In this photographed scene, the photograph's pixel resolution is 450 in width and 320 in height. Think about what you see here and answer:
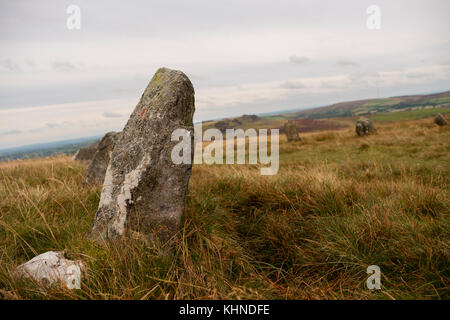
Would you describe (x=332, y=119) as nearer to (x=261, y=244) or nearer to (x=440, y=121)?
(x=440, y=121)

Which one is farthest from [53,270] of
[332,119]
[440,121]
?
[332,119]

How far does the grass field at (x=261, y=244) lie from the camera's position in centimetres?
262

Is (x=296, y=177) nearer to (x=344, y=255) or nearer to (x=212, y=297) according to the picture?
(x=344, y=255)

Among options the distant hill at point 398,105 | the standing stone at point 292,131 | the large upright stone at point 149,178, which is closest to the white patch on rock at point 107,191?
the large upright stone at point 149,178

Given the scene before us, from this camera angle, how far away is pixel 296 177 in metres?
5.95

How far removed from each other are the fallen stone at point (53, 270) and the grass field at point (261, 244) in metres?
0.08

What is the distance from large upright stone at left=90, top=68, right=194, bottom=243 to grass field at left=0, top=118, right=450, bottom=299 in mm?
309

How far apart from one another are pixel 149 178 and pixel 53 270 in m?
1.38

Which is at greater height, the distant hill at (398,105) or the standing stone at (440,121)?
the distant hill at (398,105)

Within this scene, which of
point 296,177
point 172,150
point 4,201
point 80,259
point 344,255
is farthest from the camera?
point 296,177

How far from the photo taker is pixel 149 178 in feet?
12.1

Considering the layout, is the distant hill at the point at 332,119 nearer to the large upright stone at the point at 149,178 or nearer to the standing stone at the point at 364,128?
the standing stone at the point at 364,128

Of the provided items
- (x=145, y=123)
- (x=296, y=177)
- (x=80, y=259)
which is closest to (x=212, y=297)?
(x=80, y=259)

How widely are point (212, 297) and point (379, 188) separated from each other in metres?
4.25
